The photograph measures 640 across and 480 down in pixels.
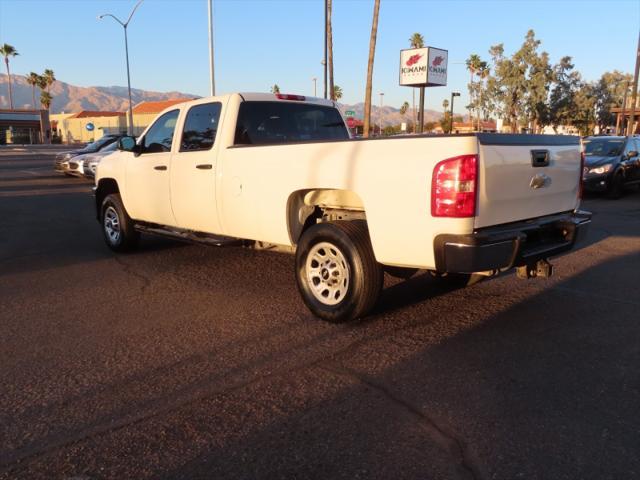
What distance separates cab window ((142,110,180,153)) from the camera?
6.48 metres

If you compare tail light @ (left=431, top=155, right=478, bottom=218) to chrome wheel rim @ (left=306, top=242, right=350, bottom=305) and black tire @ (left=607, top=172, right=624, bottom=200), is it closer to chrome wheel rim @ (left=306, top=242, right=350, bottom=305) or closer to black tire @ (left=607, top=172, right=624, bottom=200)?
chrome wheel rim @ (left=306, top=242, right=350, bottom=305)

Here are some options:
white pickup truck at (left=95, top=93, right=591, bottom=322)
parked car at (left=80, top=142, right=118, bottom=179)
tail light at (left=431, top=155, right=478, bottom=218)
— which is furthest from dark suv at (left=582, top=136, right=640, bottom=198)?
parked car at (left=80, top=142, right=118, bottom=179)

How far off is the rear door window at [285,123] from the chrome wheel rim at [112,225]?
114 inches

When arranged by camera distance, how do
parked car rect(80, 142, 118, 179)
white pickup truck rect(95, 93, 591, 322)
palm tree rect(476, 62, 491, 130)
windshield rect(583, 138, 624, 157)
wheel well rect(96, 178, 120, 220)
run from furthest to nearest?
palm tree rect(476, 62, 491, 130), parked car rect(80, 142, 118, 179), windshield rect(583, 138, 624, 157), wheel well rect(96, 178, 120, 220), white pickup truck rect(95, 93, 591, 322)

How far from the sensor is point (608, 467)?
105 inches

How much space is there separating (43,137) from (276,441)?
279ft

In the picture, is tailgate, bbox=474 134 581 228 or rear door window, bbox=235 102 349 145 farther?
rear door window, bbox=235 102 349 145

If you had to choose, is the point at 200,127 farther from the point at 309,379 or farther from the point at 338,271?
the point at 309,379

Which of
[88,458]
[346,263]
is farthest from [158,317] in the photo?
[88,458]

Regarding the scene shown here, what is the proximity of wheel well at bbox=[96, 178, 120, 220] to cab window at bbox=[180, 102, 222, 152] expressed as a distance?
2193 mm

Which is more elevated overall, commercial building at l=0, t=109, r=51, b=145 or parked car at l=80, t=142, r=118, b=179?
commercial building at l=0, t=109, r=51, b=145

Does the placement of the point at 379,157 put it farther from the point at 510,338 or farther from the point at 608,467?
the point at 608,467

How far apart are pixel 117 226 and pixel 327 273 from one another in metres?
4.17

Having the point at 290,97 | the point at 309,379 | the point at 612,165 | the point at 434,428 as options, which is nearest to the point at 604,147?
the point at 612,165
